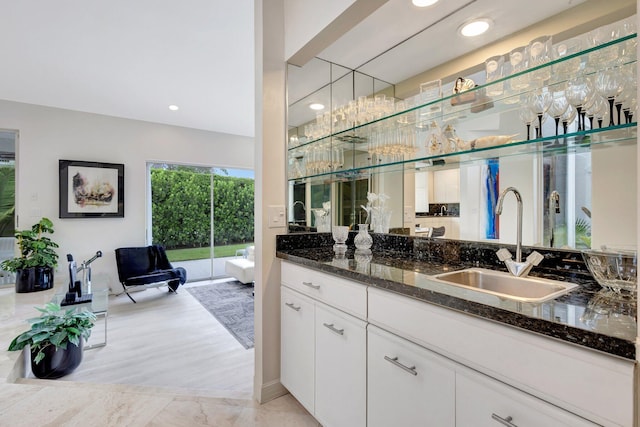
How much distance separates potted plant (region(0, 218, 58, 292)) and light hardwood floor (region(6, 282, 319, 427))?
123cm

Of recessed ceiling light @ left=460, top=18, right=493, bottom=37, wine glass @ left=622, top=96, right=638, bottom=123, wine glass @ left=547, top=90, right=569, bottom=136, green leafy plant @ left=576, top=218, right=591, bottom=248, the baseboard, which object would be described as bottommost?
the baseboard

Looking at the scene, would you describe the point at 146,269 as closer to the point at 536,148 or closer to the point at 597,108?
the point at 536,148


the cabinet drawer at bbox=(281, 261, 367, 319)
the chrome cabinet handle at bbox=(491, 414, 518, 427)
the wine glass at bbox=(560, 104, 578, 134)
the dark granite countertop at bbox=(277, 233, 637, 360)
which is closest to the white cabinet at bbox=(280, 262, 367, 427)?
the cabinet drawer at bbox=(281, 261, 367, 319)

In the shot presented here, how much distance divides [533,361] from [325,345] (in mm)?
957

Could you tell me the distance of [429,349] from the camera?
1.05m

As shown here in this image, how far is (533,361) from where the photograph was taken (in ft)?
2.56

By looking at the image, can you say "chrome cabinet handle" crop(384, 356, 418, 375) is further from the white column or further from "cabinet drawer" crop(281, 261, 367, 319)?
the white column

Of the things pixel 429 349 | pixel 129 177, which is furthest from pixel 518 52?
pixel 129 177

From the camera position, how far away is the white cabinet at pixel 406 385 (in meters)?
0.99

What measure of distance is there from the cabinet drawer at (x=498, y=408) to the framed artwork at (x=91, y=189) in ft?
17.2

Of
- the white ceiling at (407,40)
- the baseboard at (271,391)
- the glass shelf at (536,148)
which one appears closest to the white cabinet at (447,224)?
the glass shelf at (536,148)

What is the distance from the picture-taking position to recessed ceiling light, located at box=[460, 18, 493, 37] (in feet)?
5.78

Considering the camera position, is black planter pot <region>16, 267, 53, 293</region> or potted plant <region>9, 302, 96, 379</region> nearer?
potted plant <region>9, 302, 96, 379</region>

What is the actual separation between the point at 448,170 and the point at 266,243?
1.22 m
